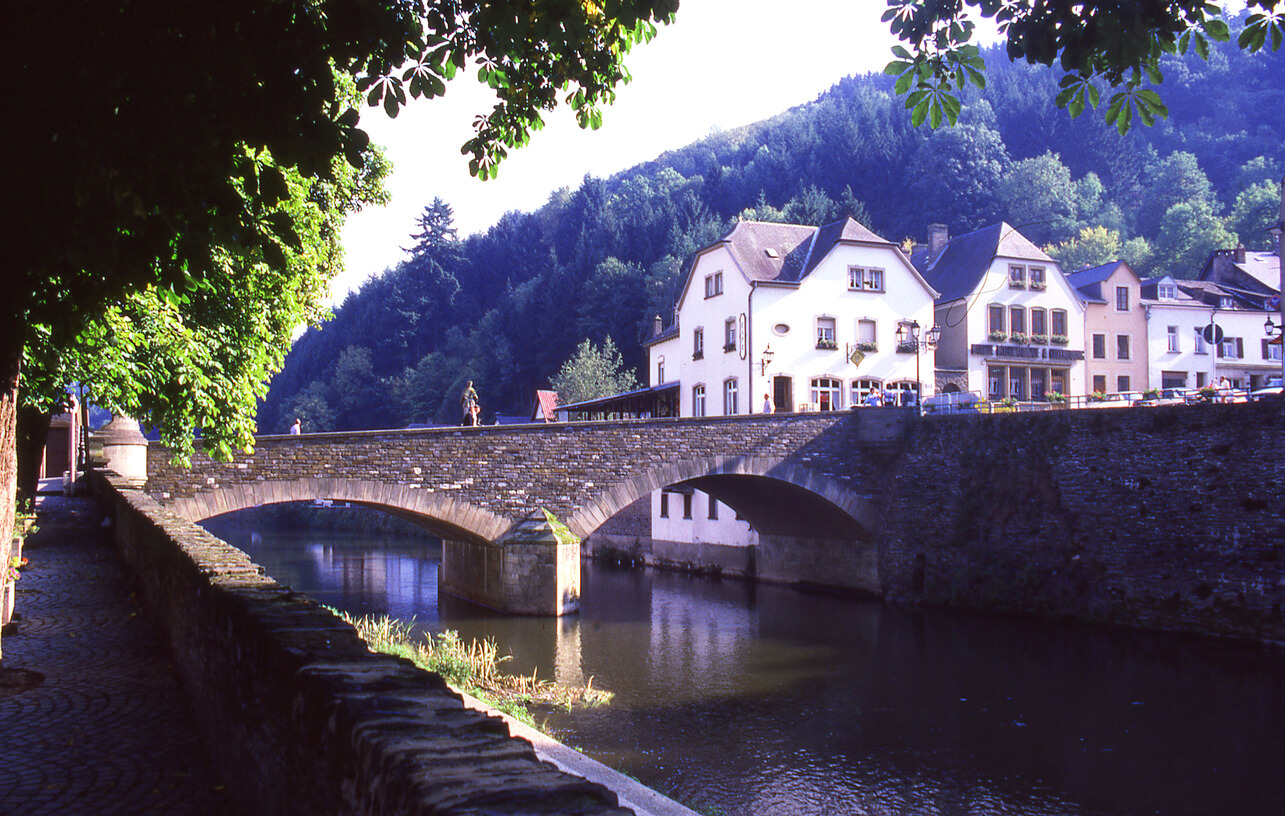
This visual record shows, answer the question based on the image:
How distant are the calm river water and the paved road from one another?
5.61 m

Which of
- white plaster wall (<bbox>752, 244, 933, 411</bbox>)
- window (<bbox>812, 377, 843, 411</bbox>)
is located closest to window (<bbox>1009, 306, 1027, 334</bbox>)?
white plaster wall (<bbox>752, 244, 933, 411</bbox>)

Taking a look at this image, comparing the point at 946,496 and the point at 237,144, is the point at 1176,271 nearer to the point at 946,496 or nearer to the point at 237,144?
the point at 946,496

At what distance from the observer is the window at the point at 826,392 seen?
33500 millimetres

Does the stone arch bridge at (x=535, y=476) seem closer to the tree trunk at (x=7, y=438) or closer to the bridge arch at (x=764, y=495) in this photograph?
the bridge arch at (x=764, y=495)

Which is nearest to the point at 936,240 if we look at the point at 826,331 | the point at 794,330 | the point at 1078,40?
the point at 826,331

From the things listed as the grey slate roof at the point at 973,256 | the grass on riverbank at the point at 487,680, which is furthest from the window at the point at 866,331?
the grass on riverbank at the point at 487,680

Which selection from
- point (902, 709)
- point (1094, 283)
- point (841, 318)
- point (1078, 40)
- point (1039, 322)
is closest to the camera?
point (1078, 40)

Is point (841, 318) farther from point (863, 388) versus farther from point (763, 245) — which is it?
point (763, 245)

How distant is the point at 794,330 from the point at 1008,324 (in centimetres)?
867

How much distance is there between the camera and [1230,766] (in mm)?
12547

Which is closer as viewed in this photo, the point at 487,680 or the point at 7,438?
the point at 7,438

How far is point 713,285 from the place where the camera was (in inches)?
1394

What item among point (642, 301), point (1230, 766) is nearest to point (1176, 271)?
point (642, 301)

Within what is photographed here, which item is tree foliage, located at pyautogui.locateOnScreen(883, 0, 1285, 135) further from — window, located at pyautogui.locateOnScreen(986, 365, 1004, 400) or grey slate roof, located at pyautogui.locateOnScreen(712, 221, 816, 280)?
window, located at pyautogui.locateOnScreen(986, 365, 1004, 400)
